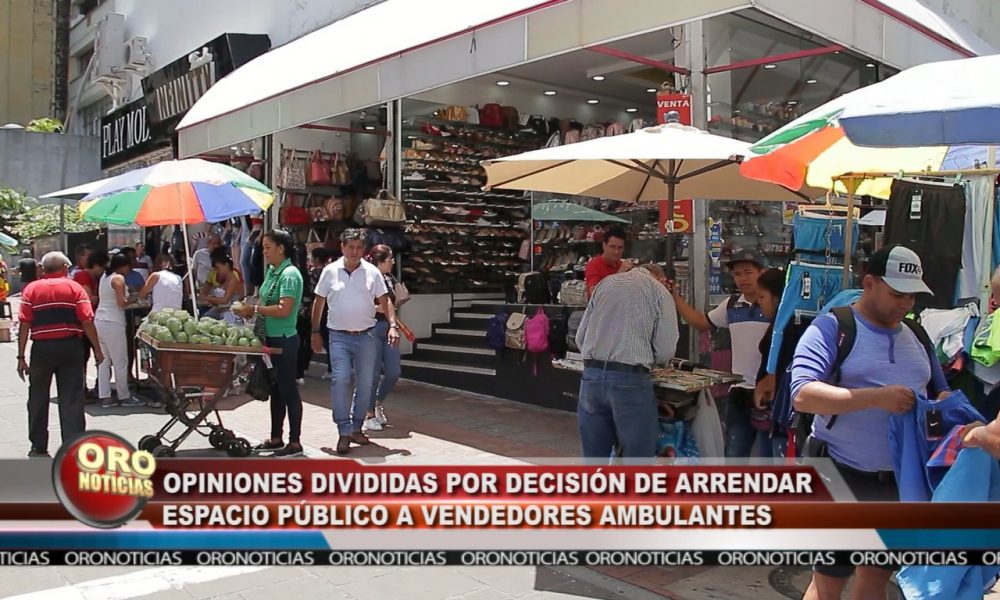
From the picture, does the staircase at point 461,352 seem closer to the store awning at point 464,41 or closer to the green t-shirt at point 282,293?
the store awning at point 464,41

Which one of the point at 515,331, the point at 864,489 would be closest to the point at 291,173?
the point at 515,331

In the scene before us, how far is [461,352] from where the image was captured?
10.6 m

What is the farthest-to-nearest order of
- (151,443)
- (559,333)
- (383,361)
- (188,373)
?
(559,333) < (383,361) < (151,443) < (188,373)

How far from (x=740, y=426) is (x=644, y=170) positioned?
192cm

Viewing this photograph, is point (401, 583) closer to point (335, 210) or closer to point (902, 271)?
point (902, 271)

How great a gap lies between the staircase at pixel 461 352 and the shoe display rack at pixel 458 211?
390mm

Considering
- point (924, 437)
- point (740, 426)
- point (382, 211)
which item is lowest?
point (740, 426)

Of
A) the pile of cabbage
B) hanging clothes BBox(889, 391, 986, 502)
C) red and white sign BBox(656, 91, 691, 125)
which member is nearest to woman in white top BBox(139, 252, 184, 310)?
the pile of cabbage

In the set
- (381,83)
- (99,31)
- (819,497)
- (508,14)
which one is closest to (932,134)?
(819,497)

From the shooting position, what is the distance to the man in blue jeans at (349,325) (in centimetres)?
663

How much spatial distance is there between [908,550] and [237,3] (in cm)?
1586

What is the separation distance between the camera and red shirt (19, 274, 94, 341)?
6.17m

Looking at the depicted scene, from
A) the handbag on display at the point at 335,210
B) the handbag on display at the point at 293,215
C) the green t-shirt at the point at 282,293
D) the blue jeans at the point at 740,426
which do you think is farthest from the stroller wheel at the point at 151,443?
the handbag on display at the point at 293,215

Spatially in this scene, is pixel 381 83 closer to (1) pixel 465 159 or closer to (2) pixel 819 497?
(1) pixel 465 159
